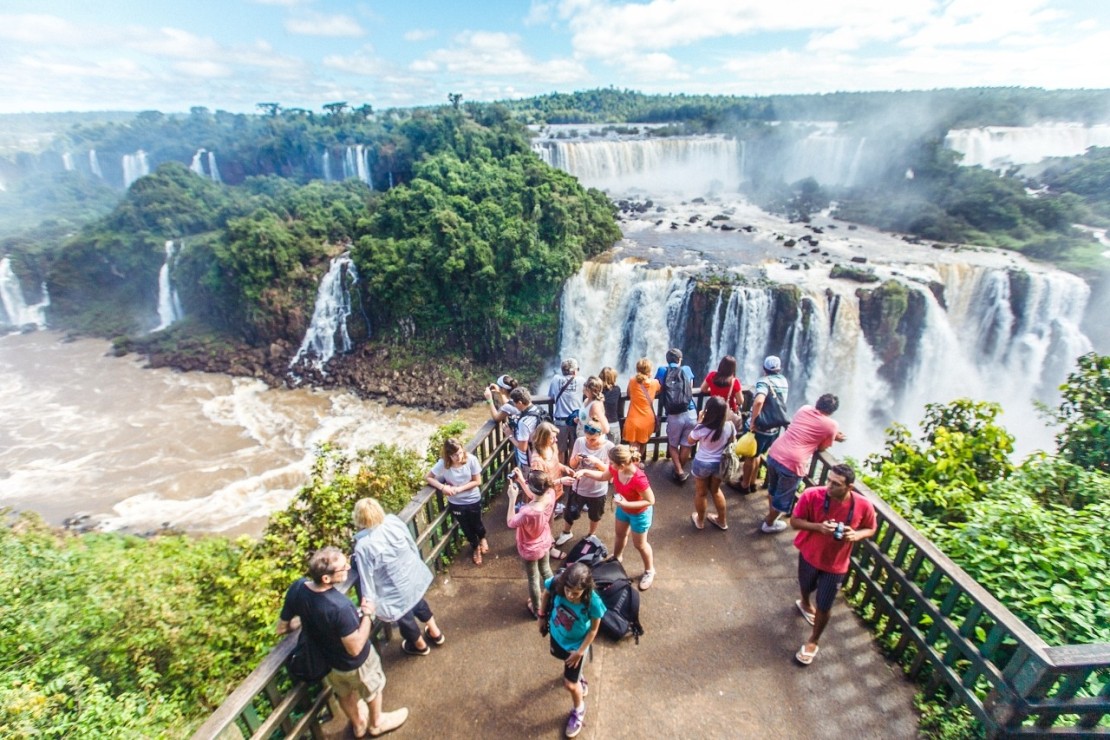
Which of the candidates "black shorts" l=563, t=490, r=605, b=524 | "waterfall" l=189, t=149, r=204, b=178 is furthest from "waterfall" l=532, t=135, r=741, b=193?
"waterfall" l=189, t=149, r=204, b=178

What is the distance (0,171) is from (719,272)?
341 ft

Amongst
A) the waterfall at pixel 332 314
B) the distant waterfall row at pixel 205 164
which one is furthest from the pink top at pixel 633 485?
the distant waterfall row at pixel 205 164

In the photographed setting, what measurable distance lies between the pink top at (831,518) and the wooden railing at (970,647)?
53 cm

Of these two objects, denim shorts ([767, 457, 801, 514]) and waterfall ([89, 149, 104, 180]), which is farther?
waterfall ([89, 149, 104, 180])

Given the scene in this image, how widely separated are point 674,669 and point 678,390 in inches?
114

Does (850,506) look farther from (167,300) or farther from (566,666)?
(167,300)

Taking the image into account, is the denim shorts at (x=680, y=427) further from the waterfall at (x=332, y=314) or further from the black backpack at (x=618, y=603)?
the waterfall at (x=332, y=314)

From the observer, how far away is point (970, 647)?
3436 millimetres

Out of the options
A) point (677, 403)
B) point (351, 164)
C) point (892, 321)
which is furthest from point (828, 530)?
point (351, 164)

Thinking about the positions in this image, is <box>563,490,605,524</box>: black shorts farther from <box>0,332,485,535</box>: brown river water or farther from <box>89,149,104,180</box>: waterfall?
<box>89,149,104,180</box>: waterfall

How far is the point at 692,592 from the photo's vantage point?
495cm

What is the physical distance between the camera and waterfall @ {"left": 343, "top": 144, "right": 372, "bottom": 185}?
47344 mm

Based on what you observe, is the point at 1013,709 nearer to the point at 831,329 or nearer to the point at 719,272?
the point at 831,329

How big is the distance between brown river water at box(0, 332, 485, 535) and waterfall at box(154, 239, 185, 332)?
225 inches
